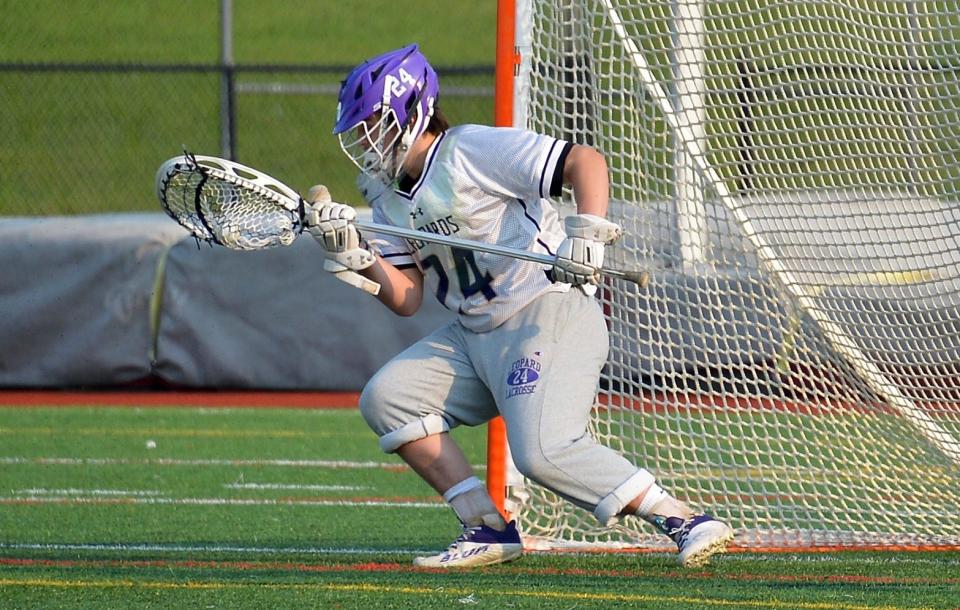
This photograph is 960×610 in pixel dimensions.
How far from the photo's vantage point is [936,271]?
5.40 metres

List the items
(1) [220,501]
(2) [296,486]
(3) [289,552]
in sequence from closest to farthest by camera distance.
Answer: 1. (3) [289,552]
2. (1) [220,501]
3. (2) [296,486]

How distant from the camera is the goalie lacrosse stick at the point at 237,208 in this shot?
439 cm

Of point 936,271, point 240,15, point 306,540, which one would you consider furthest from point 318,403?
point 240,15

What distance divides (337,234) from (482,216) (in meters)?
0.45

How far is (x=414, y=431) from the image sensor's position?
466cm

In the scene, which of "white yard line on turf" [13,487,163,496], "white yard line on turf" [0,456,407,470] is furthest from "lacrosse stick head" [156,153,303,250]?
"white yard line on turf" [0,456,407,470]

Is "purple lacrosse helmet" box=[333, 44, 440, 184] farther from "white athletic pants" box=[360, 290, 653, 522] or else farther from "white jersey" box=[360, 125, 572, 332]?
"white athletic pants" box=[360, 290, 653, 522]

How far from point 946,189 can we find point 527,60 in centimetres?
149

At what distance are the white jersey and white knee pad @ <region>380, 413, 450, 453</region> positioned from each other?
300mm

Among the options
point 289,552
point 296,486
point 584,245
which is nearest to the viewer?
point 584,245

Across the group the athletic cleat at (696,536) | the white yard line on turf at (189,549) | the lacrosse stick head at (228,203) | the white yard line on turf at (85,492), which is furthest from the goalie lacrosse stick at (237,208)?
the white yard line on turf at (85,492)

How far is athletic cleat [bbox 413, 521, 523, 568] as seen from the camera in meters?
Answer: 4.67

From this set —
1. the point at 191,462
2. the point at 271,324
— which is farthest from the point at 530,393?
the point at 271,324

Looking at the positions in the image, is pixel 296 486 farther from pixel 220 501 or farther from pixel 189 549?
pixel 189 549
